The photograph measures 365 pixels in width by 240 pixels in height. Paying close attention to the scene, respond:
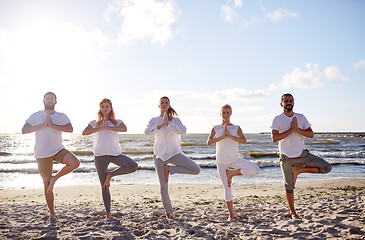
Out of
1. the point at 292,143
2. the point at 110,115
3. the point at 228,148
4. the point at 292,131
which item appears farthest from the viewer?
the point at 110,115

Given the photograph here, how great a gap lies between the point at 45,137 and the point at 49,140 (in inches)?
3.6

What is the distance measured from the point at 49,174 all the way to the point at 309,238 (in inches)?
188

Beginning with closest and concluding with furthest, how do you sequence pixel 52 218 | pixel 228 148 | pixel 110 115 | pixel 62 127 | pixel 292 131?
pixel 292 131, pixel 228 148, pixel 62 127, pixel 52 218, pixel 110 115

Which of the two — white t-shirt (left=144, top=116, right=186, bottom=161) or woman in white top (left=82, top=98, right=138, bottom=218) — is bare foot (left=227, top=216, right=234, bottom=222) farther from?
woman in white top (left=82, top=98, right=138, bottom=218)

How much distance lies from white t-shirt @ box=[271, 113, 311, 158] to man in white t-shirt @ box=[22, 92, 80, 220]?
12.9ft

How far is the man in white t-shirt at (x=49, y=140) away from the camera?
16.7 feet

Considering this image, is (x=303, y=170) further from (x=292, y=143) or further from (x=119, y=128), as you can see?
(x=119, y=128)

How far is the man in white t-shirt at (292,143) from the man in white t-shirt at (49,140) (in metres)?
3.94

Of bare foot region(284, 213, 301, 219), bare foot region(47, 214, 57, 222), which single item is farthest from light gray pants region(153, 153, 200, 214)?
bare foot region(47, 214, 57, 222)

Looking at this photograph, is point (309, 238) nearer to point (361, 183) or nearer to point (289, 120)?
point (289, 120)

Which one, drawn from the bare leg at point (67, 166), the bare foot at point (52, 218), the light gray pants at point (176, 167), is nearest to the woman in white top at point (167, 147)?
the light gray pants at point (176, 167)

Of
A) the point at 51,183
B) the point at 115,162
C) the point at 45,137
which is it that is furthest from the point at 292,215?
the point at 45,137

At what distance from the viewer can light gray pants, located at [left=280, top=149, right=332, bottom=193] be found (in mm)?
4758

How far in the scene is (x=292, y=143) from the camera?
488 cm
